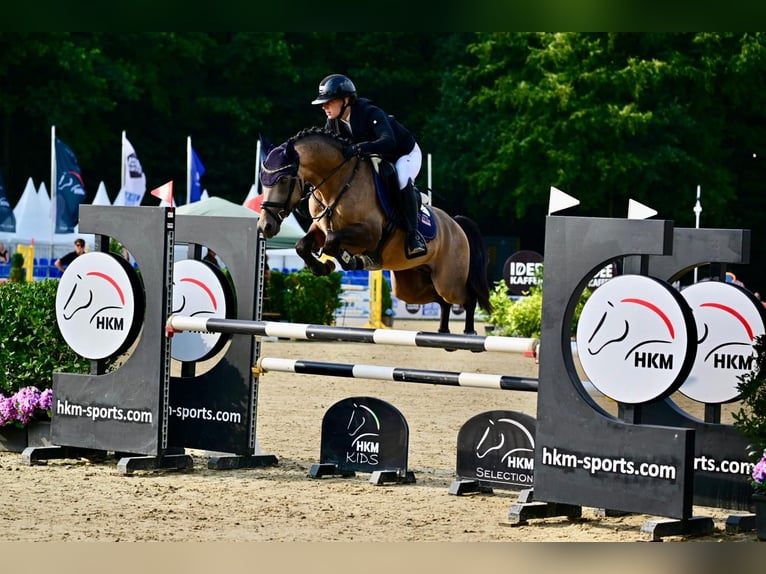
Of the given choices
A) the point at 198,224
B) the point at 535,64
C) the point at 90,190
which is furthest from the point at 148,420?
the point at 90,190

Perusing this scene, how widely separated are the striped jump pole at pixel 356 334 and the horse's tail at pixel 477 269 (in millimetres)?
1315

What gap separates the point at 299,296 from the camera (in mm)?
18531

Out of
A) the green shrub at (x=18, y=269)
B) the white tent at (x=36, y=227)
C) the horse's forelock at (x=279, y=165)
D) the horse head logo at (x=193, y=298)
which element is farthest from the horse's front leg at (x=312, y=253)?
the white tent at (x=36, y=227)

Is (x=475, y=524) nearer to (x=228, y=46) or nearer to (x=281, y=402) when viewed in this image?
(x=281, y=402)

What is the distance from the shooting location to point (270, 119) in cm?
3703

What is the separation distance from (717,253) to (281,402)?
5959mm

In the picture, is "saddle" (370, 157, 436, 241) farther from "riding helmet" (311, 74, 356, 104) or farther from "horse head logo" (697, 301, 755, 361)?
"horse head logo" (697, 301, 755, 361)

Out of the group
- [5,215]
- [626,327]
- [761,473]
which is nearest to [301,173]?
[626,327]

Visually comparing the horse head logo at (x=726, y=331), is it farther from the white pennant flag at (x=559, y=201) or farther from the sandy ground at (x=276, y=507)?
the white pennant flag at (x=559, y=201)

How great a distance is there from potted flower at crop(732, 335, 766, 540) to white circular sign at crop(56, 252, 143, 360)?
3.59m

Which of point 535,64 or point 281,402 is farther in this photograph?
point 535,64

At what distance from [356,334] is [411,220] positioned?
103 centimetres

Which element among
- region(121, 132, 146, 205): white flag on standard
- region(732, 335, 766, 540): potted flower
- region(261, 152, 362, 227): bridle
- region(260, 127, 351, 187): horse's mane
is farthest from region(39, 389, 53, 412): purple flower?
region(121, 132, 146, 205): white flag on standard

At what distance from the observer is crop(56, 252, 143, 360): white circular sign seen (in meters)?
7.13
